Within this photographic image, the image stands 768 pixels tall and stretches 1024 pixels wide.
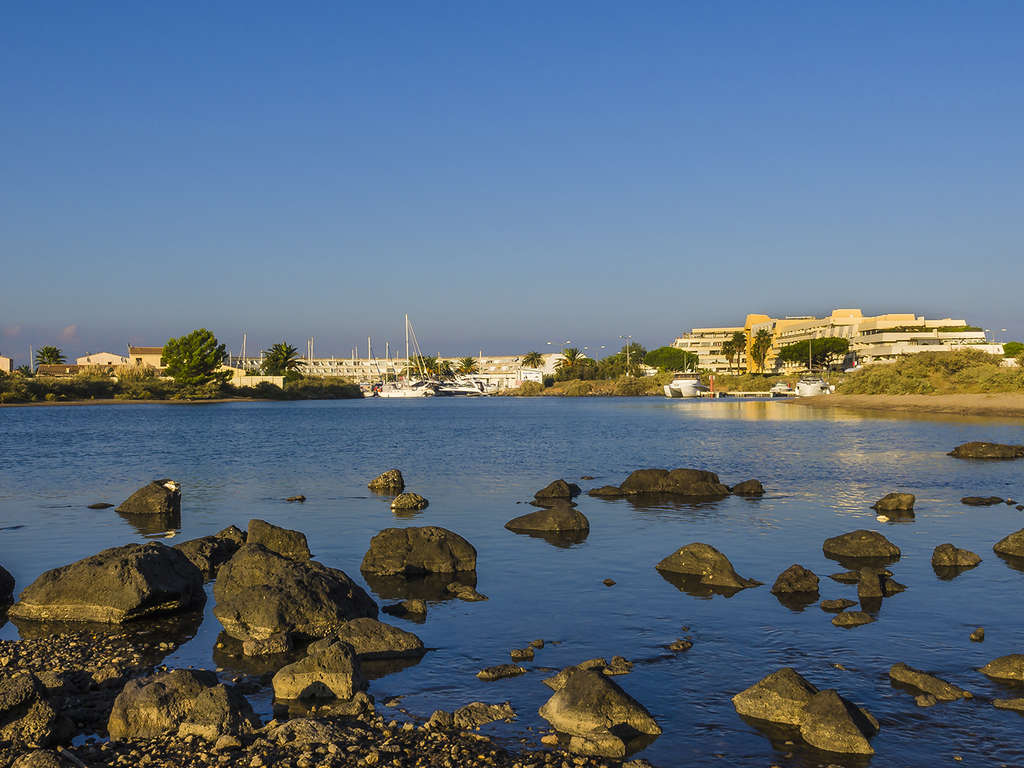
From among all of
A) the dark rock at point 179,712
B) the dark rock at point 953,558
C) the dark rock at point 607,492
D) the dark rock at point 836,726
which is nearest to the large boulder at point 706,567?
the dark rock at point 953,558

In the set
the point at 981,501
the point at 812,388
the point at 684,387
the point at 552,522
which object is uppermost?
the point at 812,388

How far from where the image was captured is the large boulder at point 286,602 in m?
16.3

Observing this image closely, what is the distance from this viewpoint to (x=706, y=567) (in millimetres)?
21109

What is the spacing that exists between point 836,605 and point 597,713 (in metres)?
8.37

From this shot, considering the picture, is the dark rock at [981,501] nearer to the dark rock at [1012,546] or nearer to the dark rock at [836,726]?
the dark rock at [1012,546]

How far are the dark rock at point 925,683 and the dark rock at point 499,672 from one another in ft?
19.1

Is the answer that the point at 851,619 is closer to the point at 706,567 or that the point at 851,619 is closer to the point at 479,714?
the point at 706,567

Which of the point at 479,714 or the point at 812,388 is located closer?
the point at 479,714

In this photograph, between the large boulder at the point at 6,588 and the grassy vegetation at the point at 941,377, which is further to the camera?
the grassy vegetation at the point at 941,377

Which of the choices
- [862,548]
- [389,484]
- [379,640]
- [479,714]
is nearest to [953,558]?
[862,548]

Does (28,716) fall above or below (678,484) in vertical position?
above

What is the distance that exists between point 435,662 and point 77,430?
85691 mm

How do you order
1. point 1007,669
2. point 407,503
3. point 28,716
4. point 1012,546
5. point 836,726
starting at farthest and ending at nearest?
point 407,503 < point 1012,546 < point 1007,669 < point 836,726 < point 28,716

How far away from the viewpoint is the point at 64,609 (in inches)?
702
